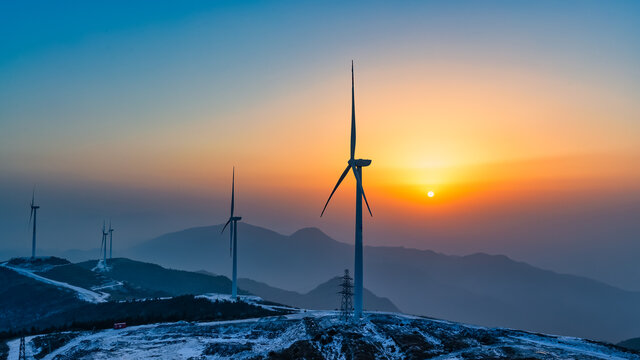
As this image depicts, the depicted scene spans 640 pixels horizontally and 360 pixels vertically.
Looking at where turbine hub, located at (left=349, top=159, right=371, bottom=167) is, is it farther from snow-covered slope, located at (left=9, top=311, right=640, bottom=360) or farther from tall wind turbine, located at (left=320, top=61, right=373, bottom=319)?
snow-covered slope, located at (left=9, top=311, right=640, bottom=360)

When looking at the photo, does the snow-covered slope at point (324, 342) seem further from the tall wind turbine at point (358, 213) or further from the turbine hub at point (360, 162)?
the turbine hub at point (360, 162)

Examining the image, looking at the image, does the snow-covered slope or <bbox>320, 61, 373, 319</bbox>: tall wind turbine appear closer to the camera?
the snow-covered slope

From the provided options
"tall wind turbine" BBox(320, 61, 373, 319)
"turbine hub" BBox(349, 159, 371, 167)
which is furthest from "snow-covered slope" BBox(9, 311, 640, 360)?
"turbine hub" BBox(349, 159, 371, 167)

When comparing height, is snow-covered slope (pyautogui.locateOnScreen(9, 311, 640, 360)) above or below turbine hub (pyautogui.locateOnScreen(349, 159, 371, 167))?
below

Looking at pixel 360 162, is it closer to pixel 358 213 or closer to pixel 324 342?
pixel 358 213

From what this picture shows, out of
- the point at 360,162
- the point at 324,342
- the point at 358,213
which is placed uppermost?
the point at 360,162

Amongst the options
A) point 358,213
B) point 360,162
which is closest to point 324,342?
point 358,213

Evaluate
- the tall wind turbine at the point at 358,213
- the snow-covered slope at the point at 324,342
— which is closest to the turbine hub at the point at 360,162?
the tall wind turbine at the point at 358,213

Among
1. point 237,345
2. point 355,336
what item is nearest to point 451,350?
point 355,336

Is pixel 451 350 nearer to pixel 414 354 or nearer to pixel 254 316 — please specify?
pixel 414 354
